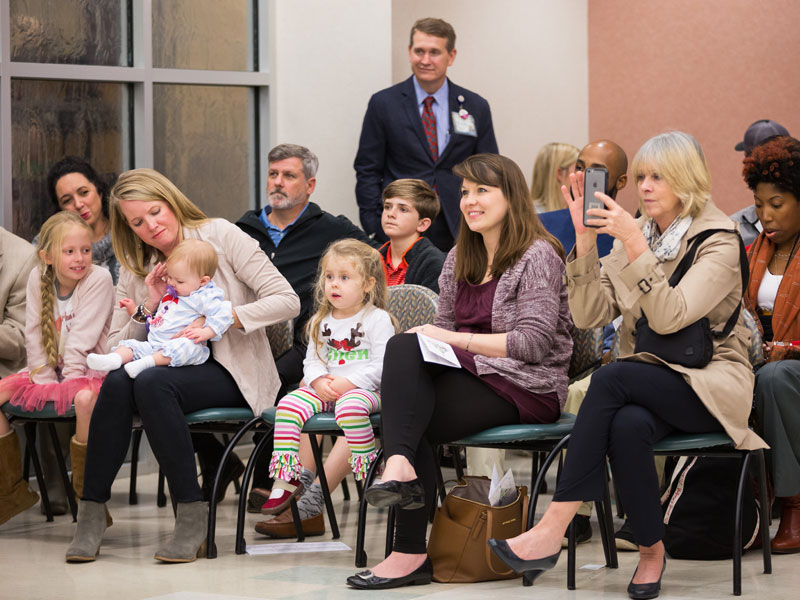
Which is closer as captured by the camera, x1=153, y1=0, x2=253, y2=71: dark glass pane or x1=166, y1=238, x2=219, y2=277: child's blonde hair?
x1=166, y1=238, x2=219, y2=277: child's blonde hair

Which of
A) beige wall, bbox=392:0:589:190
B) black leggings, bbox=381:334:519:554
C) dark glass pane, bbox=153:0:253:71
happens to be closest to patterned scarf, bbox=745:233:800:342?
black leggings, bbox=381:334:519:554

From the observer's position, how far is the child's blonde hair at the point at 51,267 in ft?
14.9

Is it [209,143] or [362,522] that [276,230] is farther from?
[362,522]

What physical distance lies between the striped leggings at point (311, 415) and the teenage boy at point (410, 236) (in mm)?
1030

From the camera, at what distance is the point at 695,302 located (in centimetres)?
338

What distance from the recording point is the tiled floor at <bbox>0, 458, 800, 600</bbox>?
3406mm

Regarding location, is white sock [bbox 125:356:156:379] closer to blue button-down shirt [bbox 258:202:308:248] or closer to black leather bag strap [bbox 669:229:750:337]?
blue button-down shirt [bbox 258:202:308:248]

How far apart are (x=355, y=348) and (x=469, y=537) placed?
2.68 ft

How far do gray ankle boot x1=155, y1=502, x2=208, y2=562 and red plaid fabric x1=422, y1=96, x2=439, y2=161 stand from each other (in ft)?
8.42

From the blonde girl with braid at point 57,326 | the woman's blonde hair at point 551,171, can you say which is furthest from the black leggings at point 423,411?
the woman's blonde hair at point 551,171

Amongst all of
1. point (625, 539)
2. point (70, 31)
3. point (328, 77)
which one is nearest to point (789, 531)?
point (625, 539)

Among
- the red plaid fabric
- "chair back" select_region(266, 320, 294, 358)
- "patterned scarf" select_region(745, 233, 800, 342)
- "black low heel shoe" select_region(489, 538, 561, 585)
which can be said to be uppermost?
the red plaid fabric

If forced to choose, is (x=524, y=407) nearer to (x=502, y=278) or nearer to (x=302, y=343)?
(x=502, y=278)

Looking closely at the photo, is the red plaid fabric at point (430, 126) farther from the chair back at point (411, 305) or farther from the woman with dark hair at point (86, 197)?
the chair back at point (411, 305)
